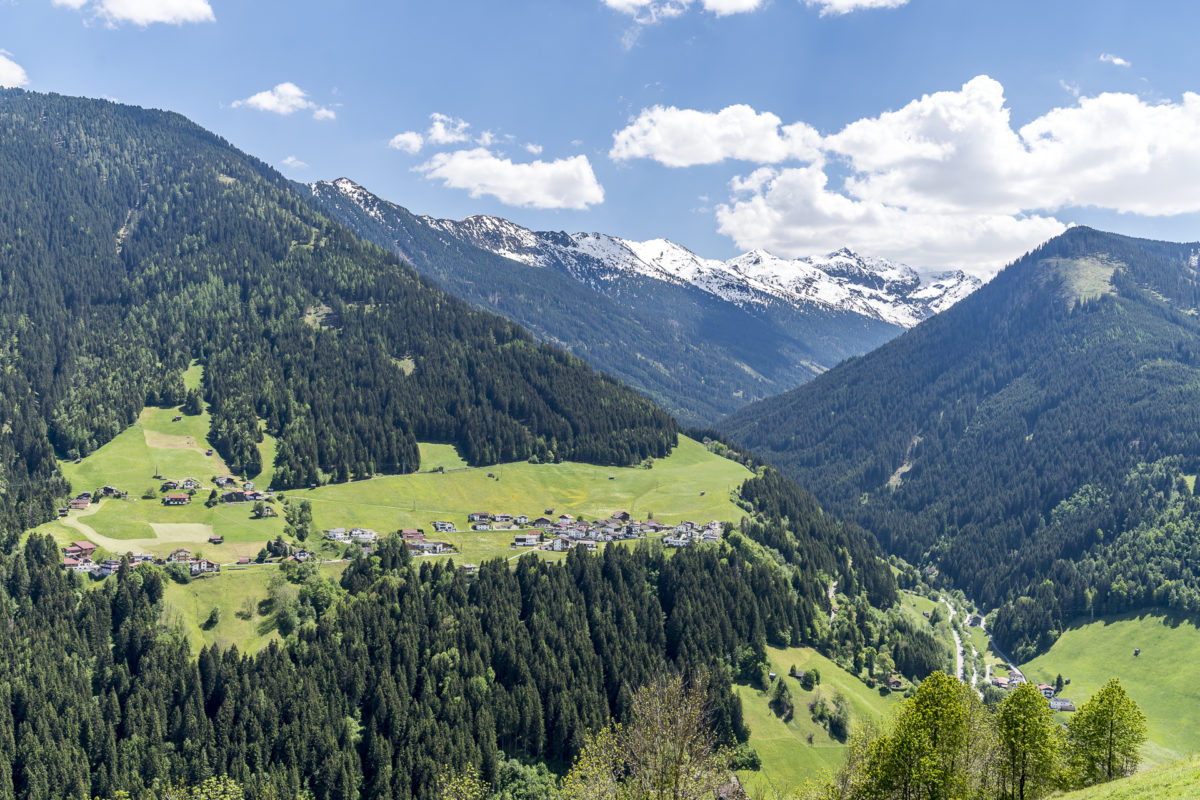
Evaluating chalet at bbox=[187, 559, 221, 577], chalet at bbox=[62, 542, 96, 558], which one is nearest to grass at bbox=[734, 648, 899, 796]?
chalet at bbox=[187, 559, 221, 577]

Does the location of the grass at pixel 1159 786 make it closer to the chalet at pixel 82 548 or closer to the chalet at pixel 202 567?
the chalet at pixel 202 567

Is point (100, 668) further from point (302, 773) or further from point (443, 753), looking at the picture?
point (443, 753)

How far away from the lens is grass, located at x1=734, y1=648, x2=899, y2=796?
14638 cm

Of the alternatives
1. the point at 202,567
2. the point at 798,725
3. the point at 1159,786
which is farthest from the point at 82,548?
the point at 1159,786

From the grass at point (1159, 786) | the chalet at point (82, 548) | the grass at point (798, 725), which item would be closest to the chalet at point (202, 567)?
the chalet at point (82, 548)

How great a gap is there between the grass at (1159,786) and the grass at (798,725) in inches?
3123

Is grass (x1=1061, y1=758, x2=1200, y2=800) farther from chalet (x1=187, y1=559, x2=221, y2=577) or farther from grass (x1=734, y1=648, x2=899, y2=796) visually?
chalet (x1=187, y1=559, x2=221, y2=577)

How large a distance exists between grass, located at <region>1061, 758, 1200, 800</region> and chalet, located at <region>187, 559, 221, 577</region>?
169503 mm

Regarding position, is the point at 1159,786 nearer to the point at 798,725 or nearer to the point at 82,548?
the point at 798,725

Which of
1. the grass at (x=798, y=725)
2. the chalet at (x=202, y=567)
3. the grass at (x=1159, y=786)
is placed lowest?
the grass at (x=798, y=725)

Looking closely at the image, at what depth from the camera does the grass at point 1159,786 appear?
48900mm

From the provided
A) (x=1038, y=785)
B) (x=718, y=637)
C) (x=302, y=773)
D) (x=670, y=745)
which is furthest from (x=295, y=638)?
(x=1038, y=785)

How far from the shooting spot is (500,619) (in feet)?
562

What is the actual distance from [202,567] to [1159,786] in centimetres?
17824
